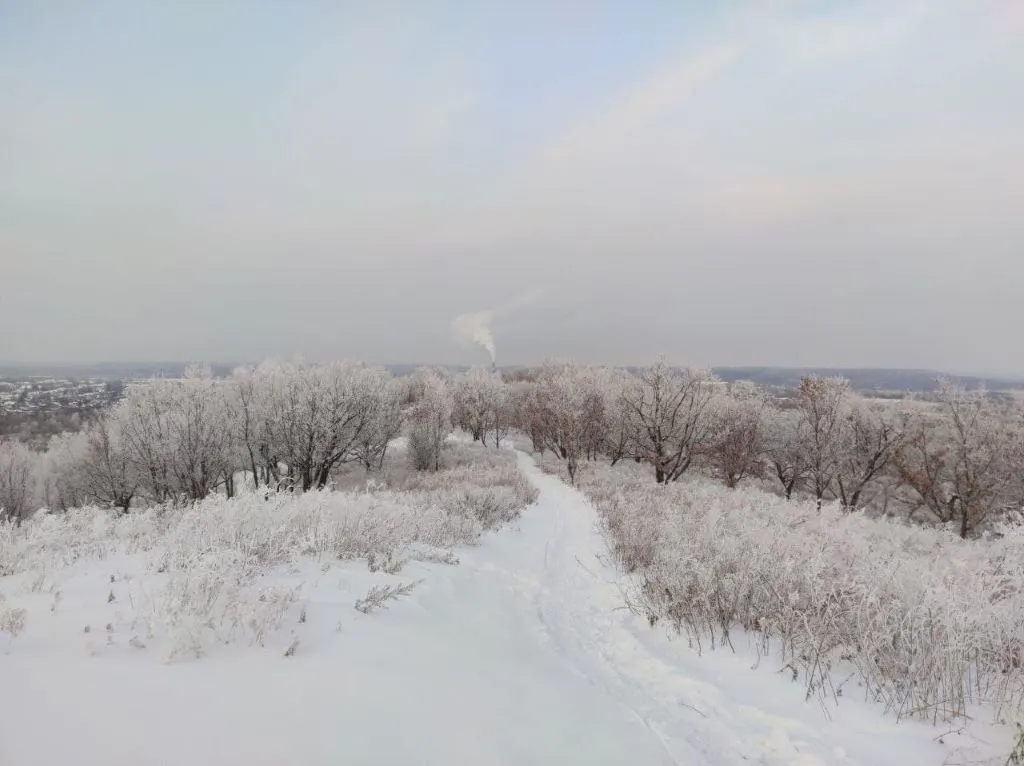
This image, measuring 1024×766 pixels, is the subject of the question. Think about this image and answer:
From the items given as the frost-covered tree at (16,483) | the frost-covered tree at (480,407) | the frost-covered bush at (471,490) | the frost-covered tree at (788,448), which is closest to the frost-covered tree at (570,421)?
the frost-covered bush at (471,490)

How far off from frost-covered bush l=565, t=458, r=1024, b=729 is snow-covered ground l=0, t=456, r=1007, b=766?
1.12ft

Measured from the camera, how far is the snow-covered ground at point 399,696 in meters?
2.49

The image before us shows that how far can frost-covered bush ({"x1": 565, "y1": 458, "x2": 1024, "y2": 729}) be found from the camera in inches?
158

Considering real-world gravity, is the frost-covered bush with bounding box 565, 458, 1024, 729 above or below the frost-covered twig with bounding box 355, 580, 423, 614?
below

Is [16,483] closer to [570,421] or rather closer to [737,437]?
[570,421]

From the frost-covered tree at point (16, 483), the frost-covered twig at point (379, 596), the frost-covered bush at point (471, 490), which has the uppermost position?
the frost-covered twig at point (379, 596)

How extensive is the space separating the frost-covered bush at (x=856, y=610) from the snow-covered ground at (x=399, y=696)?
342mm

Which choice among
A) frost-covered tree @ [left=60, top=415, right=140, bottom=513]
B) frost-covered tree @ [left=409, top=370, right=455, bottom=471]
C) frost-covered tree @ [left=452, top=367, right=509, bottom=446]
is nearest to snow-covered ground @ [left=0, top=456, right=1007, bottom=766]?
frost-covered tree @ [left=60, top=415, right=140, bottom=513]

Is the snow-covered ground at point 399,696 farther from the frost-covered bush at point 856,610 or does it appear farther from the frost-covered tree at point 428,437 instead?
the frost-covered tree at point 428,437

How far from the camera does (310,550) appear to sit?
6488mm

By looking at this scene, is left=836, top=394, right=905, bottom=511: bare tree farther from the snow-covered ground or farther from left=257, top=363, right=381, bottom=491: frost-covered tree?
the snow-covered ground

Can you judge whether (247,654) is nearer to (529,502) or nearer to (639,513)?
(639,513)

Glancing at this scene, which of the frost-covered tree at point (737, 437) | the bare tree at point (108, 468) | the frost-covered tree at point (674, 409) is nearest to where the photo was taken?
the bare tree at point (108, 468)

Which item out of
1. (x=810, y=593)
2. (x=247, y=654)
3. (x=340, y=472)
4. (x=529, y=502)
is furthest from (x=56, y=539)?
(x=340, y=472)
